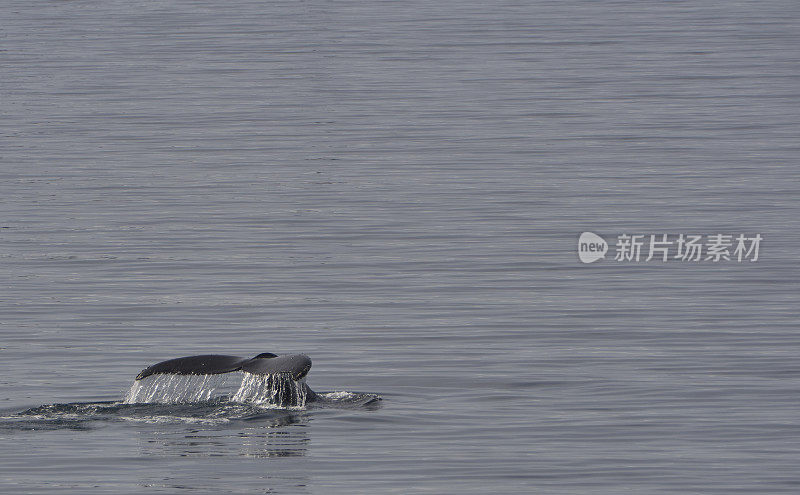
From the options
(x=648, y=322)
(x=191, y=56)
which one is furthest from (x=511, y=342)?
(x=191, y=56)

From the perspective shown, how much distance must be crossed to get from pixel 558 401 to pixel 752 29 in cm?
3975

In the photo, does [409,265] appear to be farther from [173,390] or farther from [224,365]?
[224,365]

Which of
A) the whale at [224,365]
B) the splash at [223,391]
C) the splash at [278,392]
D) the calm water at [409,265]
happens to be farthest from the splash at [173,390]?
the whale at [224,365]

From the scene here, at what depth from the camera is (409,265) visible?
20.6 m

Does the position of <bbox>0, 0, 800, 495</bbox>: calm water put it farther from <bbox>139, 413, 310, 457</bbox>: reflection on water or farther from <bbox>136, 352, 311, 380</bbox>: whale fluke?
<bbox>136, 352, 311, 380</bbox>: whale fluke

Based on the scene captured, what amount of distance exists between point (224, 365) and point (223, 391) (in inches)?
69.3

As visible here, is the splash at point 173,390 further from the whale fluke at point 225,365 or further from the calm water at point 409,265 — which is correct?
the whale fluke at point 225,365

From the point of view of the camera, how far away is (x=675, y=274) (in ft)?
65.8

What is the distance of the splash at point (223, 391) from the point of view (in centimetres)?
1301

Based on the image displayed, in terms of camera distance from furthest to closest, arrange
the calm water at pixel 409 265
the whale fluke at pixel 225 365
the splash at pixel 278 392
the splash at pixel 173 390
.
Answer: the splash at pixel 173 390, the splash at pixel 278 392, the calm water at pixel 409 265, the whale fluke at pixel 225 365

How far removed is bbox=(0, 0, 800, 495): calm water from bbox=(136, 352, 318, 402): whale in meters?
0.53

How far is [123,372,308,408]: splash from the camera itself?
42.7ft

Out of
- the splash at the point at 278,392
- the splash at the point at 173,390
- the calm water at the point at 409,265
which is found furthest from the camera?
the splash at the point at 173,390

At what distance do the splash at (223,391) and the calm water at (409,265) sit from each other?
27 cm
